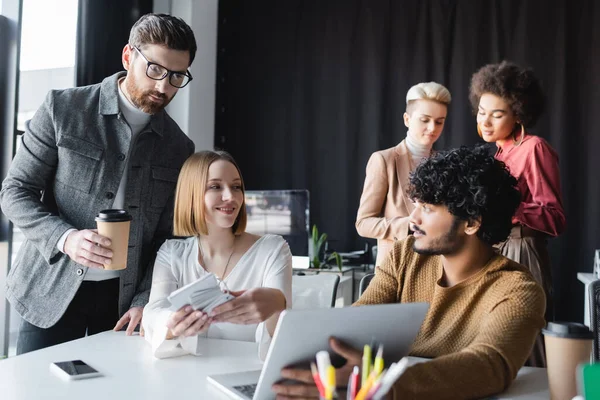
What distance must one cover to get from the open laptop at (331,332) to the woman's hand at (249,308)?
0.90ft

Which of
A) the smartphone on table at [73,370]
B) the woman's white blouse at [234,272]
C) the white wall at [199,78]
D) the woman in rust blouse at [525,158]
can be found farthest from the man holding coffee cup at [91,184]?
the white wall at [199,78]

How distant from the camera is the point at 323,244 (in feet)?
15.1

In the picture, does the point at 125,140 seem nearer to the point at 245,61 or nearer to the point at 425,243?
the point at 425,243

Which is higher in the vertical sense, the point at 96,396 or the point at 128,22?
the point at 128,22

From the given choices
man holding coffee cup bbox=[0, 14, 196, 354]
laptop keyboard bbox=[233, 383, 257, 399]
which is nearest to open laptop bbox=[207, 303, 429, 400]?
laptop keyboard bbox=[233, 383, 257, 399]

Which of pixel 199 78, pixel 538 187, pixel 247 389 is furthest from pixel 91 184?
pixel 199 78

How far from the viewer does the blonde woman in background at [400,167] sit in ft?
8.91

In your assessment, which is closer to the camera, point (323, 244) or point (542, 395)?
point (542, 395)

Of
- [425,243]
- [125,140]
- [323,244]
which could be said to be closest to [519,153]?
[425,243]

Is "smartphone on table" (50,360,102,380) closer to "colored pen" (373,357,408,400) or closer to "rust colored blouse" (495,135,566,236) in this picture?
"colored pen" (373,357,408,400)

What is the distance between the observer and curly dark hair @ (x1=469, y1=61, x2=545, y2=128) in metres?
2.52

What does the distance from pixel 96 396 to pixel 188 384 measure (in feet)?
0.66

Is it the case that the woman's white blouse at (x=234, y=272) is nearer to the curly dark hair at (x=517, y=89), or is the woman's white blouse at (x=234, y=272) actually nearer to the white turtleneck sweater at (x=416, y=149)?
the white turtleneck sweater at (x=416, y=149)

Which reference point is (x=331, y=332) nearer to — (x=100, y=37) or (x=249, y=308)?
(x=249, y=308)
